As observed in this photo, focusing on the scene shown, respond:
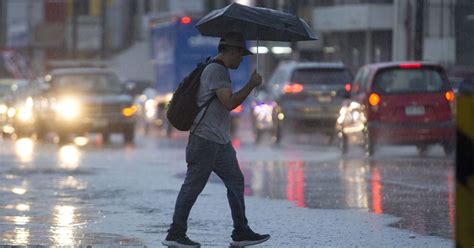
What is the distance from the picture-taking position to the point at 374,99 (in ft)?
78.3

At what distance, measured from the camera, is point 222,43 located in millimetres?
11445

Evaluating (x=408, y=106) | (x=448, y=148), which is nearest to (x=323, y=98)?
(x=448, y=148)

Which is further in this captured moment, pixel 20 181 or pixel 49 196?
pixel 20 181

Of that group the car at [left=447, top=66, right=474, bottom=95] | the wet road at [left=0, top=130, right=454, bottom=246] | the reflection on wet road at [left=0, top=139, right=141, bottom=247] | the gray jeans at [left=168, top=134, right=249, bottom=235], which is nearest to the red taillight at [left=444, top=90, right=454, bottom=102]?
the car at [left=447, top=66, right=474, bottom=95]

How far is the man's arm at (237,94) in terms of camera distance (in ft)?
36.0

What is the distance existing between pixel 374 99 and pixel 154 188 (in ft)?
23.8

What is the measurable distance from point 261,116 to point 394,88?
28.2 feet

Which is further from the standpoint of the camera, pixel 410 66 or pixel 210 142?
pixel 410 66

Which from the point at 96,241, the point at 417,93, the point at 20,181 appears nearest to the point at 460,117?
the point at 96,241

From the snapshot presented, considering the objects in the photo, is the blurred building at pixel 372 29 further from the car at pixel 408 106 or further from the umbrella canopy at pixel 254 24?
the umbrella canopy at pixel 254 24

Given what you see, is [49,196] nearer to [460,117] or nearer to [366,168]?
[366,168]

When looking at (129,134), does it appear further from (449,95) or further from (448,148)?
(449,95)

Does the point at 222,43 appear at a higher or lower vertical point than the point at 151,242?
higher

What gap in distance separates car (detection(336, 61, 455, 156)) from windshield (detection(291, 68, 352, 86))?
5.82 meters
